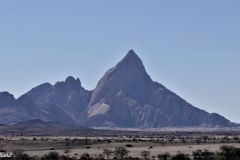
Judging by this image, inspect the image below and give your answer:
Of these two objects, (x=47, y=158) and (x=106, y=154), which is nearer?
(x=47, y=158)

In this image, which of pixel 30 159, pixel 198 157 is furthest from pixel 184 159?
pixel 30 159

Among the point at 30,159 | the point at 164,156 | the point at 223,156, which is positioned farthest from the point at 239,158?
the point at 30,159

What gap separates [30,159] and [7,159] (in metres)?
6.94

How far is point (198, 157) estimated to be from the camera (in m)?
116

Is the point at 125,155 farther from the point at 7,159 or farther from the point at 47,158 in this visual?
the point at 7,159

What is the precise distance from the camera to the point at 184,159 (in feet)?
357

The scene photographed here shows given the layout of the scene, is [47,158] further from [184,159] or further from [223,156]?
[223,156]

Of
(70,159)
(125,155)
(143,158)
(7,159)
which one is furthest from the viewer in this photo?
(125,155)

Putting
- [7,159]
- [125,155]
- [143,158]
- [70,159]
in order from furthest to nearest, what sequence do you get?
[125,155] < [143,158] < [70,159] < [7,159]

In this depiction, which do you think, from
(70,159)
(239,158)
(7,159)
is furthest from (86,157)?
(239,158)

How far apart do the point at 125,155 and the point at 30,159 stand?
25.0 m

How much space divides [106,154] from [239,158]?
3270 centimetres

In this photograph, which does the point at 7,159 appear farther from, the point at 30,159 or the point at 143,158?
the point at 143,158

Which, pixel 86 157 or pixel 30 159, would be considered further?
pixel 86 157
